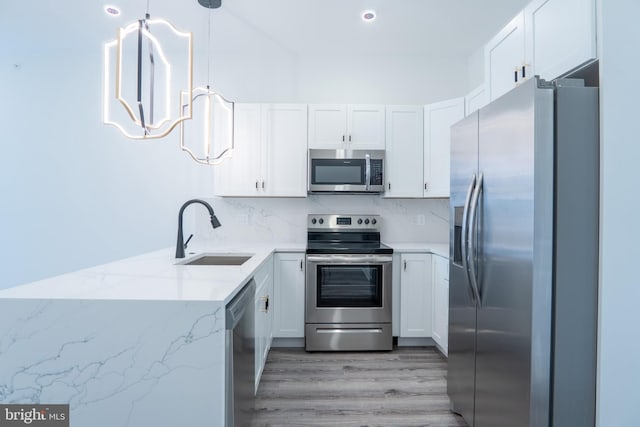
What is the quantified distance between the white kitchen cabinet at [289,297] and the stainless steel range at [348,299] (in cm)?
8

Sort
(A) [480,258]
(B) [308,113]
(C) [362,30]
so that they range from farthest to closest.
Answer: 1. (B) [308,113]
2. (C) [362,30]
3. (A) [480,258]

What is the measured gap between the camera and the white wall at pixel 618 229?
1.28 metres

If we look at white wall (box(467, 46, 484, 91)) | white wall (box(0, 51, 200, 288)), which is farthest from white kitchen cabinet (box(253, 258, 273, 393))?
white wall (box(467, 46, 484, 91))

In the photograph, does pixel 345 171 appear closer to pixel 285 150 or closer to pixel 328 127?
pixel 328 127

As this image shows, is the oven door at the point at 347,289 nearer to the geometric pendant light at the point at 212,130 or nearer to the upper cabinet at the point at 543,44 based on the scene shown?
the geometric pendant light at the point at 212,130

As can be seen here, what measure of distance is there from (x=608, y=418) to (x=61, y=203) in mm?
4507

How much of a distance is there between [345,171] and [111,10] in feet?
7.78

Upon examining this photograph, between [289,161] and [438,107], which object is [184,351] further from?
[438,107]

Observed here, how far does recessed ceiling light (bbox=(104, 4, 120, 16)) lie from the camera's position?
2621 millimetres

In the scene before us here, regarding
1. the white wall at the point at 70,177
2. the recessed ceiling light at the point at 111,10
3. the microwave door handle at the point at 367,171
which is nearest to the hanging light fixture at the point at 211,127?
the white wall at the point at 70,177

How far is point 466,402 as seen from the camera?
182 cm

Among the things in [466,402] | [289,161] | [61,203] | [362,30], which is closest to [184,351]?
[466,402]

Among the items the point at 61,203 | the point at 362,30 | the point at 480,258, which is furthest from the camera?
the point at 61,203

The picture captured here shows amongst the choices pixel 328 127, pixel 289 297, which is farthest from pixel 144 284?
pixel 328 127
